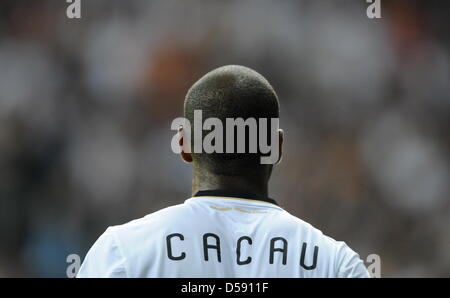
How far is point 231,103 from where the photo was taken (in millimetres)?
2070

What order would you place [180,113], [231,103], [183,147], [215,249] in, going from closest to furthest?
[215,249] → [231,103] → [183,147] → [180,113]

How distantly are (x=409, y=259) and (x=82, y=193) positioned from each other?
2.85m

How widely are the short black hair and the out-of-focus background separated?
4.05 m

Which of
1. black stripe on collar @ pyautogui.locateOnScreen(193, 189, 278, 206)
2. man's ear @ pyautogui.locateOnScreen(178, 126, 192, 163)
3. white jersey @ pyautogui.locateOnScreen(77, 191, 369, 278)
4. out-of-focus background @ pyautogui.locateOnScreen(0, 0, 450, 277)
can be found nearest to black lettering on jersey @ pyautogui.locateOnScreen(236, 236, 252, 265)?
white jersey @ pyautogui.locateOnScreen(77, 191, 369, 278)

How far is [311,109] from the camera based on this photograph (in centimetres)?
651

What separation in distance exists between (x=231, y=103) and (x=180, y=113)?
4462 mm

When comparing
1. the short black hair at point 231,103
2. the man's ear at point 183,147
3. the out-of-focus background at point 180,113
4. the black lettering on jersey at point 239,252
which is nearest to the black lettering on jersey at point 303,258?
the black lettering on jersey at point 239,252

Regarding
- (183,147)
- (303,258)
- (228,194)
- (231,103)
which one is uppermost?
(231,103)

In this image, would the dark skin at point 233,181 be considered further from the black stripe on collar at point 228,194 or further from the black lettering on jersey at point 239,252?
the black lettering on jersey at point 239,252

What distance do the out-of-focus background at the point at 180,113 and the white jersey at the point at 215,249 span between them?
4.05 metres

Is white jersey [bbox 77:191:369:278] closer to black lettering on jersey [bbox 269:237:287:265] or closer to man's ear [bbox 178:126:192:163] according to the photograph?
black lettering on jersey [bbox 269:237:287:265]

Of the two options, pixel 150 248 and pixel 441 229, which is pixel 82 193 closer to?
pixel 441 229

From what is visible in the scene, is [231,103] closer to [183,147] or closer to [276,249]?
[183,147]

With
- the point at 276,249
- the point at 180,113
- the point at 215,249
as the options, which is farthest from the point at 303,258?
the point at 180,113
